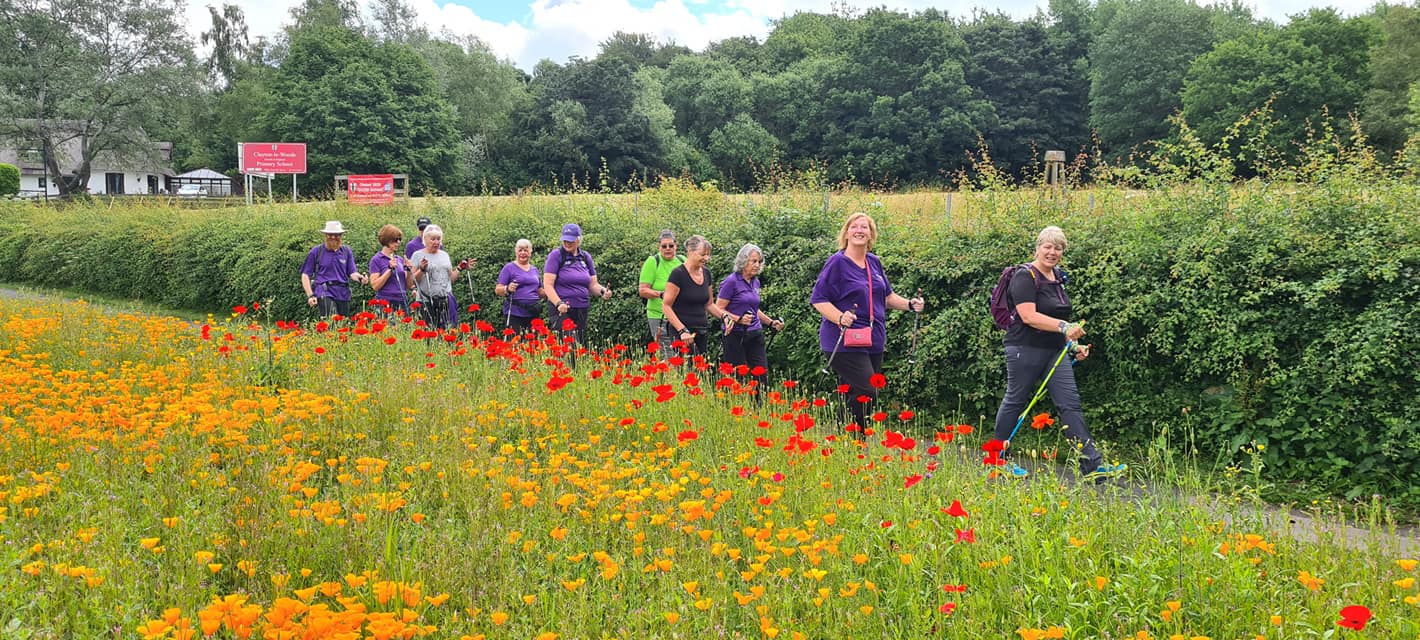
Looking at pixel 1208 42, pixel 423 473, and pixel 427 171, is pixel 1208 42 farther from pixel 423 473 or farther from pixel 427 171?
pixel 423 473

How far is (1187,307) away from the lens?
686 cm

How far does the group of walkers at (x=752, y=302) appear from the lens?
6.09m

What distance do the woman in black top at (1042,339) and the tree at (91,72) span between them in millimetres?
50543

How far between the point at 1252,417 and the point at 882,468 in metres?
3.59

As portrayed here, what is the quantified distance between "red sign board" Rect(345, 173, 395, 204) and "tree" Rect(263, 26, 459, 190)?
3309 cm

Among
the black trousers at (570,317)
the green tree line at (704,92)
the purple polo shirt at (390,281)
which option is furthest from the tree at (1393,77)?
the purple polo shirt at (390,281)

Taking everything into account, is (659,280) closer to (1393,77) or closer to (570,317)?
(570,317)

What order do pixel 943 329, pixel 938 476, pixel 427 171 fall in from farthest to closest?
pixel 427 171, pixel 943 329, pixel 938 476

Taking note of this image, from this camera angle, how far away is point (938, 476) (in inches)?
173

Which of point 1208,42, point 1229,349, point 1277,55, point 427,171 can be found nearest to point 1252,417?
point 1229,349

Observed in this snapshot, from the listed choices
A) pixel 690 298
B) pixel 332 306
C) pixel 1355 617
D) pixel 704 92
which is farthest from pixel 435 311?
pixel 704 92

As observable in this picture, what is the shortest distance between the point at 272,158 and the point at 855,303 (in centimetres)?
2973

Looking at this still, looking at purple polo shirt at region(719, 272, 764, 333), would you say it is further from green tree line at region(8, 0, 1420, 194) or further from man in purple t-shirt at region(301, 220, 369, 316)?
green tree line at region(8, 0, 1420, 194)

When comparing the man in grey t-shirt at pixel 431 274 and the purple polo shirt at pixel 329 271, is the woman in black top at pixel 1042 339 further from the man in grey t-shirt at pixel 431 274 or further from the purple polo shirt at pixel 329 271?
the purple polo shirt at pixel 329 271
